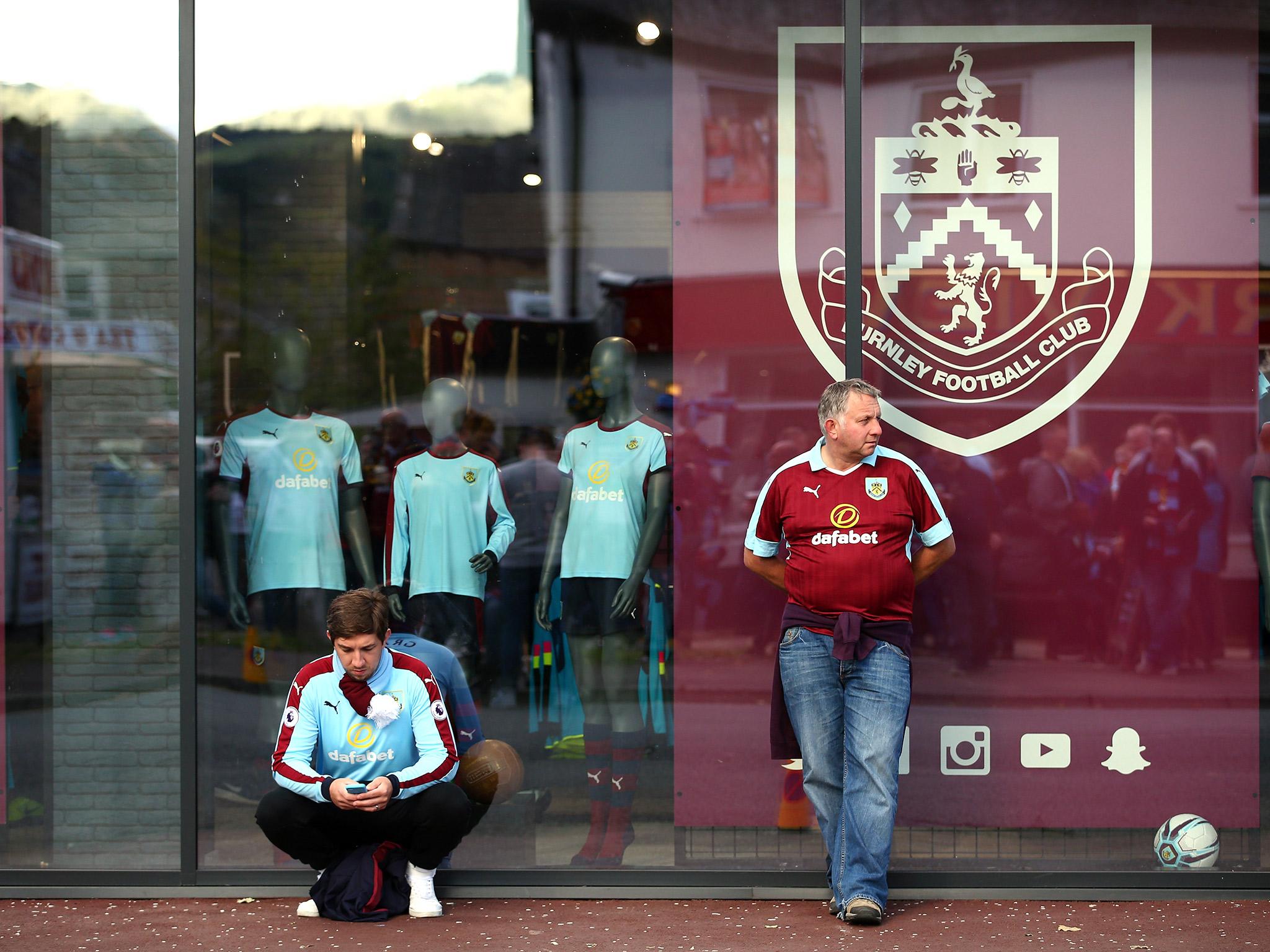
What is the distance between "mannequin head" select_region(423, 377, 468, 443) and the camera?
5352mm

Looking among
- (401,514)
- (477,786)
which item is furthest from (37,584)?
(477,786)

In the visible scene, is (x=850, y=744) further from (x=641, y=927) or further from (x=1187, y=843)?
(x=1187, y=843)

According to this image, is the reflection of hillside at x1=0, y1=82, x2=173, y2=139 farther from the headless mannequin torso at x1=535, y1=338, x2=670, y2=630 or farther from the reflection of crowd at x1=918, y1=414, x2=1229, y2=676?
the reflection of crowd at x1=918, y1=414, x2=1229, y2=676

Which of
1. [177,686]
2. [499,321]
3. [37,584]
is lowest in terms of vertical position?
[177,686]

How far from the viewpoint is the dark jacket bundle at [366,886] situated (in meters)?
4.53

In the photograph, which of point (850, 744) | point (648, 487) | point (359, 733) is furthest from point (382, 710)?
point (850, 744)

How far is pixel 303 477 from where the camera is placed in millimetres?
5379

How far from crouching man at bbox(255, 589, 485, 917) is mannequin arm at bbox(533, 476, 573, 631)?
0.77 meters

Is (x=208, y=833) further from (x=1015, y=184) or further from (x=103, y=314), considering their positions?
(x=1015, y=184)

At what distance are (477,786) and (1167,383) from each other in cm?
304

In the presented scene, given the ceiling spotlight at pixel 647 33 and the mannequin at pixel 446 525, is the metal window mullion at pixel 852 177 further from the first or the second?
the mannequin at pixel 446 525

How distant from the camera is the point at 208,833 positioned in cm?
510

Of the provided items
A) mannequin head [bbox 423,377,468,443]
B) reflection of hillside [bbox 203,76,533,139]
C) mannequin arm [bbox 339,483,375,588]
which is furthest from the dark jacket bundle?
reflection of hillside [bbox 203,76,533,139]

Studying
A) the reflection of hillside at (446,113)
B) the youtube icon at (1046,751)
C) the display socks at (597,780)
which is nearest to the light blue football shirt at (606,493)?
the display socks at (597,780)
